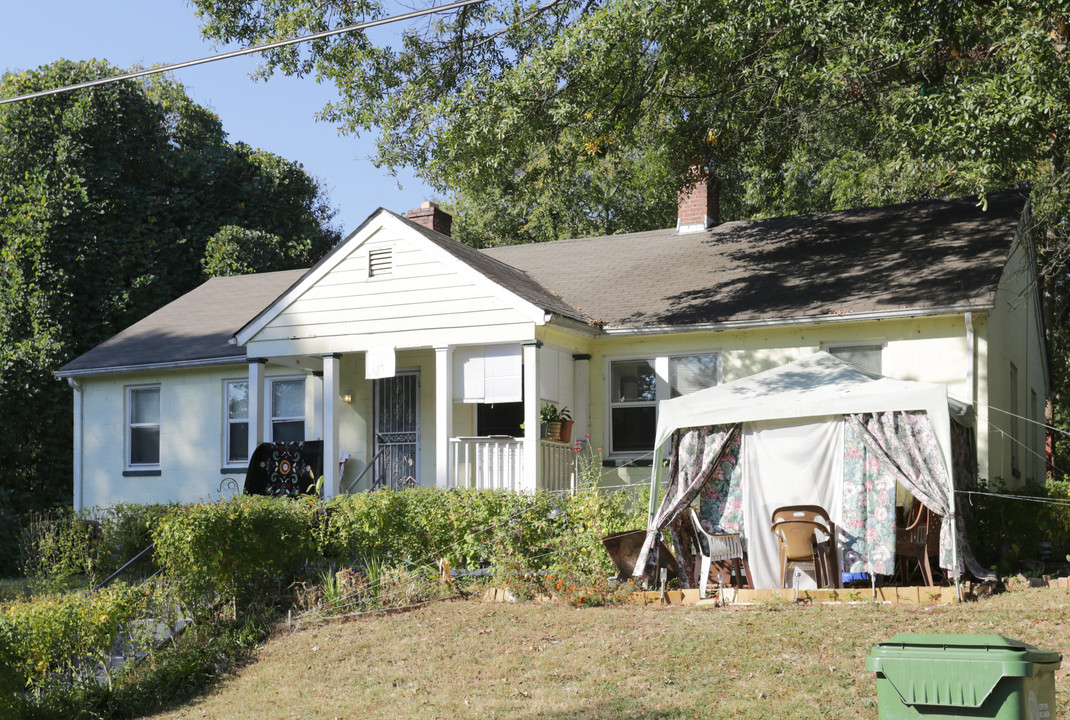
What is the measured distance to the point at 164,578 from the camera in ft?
40.0

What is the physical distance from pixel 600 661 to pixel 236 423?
11664mm

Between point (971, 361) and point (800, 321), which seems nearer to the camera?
point (971, 361)

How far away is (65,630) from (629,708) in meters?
5.60

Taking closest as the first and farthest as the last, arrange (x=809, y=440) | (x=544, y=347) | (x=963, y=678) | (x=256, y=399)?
(x=963, y=678), (x=809, y=440), (x=544, y=347), (x=256, y=399)

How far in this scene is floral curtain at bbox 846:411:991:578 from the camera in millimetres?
11062

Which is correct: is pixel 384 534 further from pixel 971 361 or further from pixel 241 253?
pixel 241 253

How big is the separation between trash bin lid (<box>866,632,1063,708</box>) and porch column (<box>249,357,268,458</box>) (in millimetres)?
12941

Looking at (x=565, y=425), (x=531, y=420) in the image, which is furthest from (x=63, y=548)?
(x=565, y=425)

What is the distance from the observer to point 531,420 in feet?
49.1

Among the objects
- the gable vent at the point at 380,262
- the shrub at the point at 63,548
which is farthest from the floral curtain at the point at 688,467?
the shrub at the point at 63,548

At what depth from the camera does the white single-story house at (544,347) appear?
Answer: 592 inches

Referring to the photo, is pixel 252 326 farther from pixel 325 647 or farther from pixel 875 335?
pixel 875 335

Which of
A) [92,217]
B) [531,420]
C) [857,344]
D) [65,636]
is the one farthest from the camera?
[92,217]

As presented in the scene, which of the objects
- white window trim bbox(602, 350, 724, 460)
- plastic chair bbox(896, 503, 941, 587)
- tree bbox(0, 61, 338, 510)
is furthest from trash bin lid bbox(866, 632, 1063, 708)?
tree bbox(0, 61, 338, 510)
